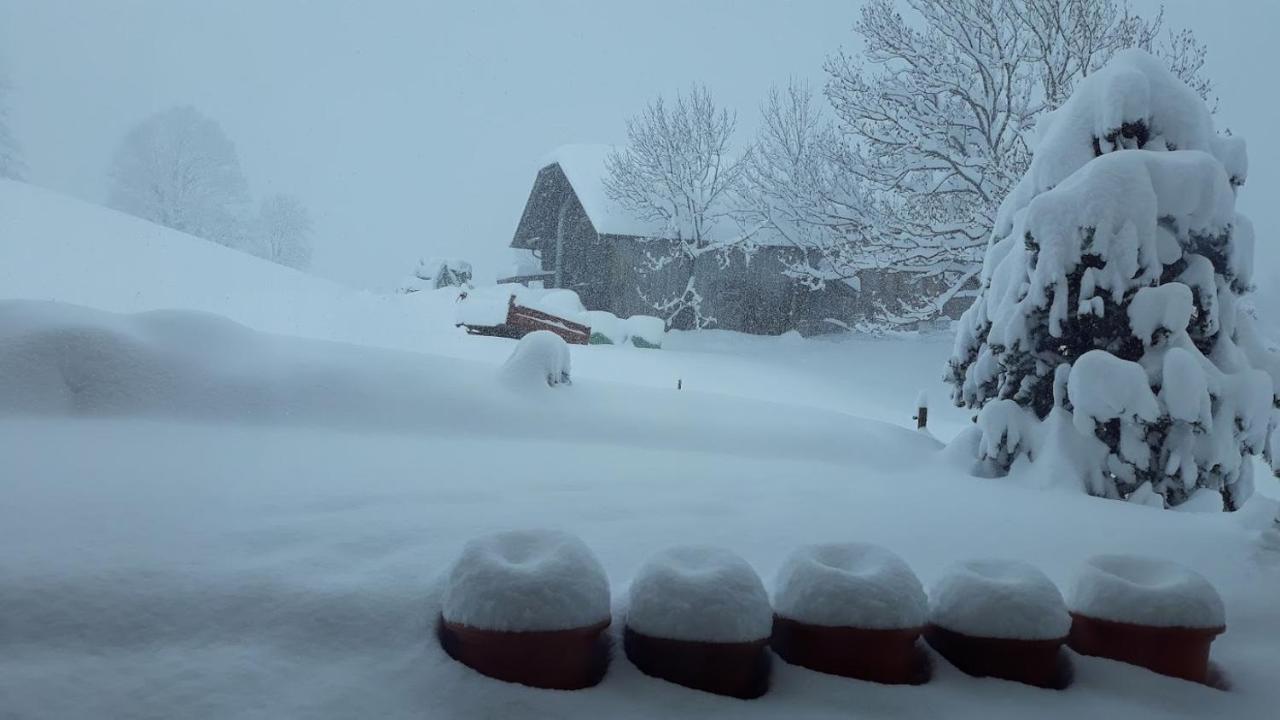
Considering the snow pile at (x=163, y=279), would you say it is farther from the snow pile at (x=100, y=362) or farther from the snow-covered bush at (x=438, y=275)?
the snow-covered bush at (x=438, y=275)

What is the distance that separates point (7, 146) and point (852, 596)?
84.5 ft

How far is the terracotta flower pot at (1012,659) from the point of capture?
1.77 m

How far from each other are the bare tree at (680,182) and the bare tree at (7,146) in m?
15.2

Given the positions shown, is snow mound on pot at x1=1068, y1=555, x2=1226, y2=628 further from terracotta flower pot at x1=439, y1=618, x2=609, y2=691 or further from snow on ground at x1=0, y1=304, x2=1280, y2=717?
terracotta flower pot at x1=439, y1=618, x2=609, y2=691

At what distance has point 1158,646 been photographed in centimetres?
185

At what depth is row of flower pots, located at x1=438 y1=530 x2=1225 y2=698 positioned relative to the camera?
1574 mm

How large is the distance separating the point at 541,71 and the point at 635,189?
143m

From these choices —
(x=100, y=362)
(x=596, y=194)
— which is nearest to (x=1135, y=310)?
(x=100, y=362)

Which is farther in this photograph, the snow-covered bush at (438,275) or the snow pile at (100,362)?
the snow-covered bush at (438,275)

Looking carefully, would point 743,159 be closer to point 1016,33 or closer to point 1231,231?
point 1016,33

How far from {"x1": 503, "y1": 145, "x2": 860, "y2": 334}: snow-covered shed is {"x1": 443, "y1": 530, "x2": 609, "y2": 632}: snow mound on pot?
Answer: 55.4ft

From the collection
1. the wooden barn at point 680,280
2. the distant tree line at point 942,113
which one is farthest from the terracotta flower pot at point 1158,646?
the wooden barn at point 680,280

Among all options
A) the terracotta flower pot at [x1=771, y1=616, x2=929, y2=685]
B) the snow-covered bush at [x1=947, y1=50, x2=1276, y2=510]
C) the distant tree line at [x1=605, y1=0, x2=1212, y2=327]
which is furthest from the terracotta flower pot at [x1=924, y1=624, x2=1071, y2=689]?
the distant tree line at [x1=605, y1=0, x2=1212, y2=327]

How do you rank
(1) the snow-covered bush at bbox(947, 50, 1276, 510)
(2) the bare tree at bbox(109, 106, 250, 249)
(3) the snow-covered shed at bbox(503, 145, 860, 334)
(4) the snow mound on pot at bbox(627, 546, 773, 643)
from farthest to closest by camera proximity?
(2) the bare tree at bbox(109, 106, 250, 249)
(3) the snow-covered shed at bbox(503, 145, 860, 334)
(1) the snow-covered bush at bbox(947, 50, 1276, 510)
(4) the snow mound on pot at bbox(627, 546, 773, 643)
